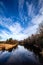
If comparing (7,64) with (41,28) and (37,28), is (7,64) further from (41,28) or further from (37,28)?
(37,28)

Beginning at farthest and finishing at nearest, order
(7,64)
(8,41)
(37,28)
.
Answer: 1. (8,41)
2. (37,28)
3. (7,64)

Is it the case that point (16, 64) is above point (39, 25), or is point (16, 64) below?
below

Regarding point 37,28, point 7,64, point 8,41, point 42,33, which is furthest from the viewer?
point 8,41

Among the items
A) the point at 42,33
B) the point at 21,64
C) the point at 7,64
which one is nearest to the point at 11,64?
the point at 7,64

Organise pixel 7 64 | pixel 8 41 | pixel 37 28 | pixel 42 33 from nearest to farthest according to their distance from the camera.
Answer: pixel 7 64 < pixel 42 33 < pixel 37 28 < pixel 8 41

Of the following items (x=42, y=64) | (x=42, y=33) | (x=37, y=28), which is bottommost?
(x=42, y=64)

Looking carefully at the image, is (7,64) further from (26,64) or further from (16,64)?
(26,64)

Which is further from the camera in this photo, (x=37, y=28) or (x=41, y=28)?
(x=37, y=28)

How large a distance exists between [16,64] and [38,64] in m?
2.11

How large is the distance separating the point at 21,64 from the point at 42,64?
6.64 ft

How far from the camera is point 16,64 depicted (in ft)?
30.7

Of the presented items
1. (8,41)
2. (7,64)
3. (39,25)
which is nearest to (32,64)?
(7,64)

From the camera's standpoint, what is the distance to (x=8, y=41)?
57906mm

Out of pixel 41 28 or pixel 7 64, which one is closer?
pixel 7 64
